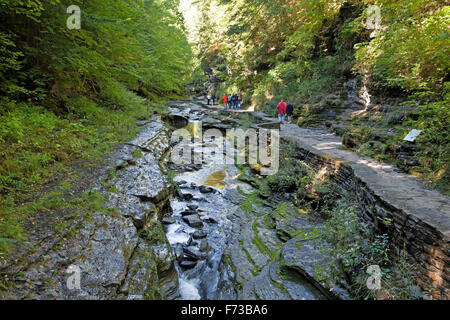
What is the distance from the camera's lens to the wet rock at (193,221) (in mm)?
6342

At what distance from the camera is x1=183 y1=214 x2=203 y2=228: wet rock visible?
6.34 m

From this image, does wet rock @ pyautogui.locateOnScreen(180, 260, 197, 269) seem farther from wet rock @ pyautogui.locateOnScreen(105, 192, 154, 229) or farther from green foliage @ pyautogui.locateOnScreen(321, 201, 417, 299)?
green foliage @ pyautogui.locateOnScreen(321, 201, 417, 299)

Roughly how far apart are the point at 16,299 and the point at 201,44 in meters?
39.5

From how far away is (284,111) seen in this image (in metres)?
13.4

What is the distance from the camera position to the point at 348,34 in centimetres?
1192

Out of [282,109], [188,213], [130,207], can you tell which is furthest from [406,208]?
[282,109]

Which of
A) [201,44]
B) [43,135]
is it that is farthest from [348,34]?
[201,44]

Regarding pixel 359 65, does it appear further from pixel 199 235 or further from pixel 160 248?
pixel 160 248

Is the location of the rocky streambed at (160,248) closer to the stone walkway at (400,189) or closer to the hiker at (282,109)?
the stone walkway at (400,189)

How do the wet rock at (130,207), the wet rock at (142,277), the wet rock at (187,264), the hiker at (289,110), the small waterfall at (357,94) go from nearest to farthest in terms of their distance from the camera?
the wet rock at (142,277), the wet rock at (130,207), the wet rock at (187,264), the small waterfall at (357,94), the hiker at (289,110)

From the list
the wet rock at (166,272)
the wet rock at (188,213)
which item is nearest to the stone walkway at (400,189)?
the wet rock at (166,272)

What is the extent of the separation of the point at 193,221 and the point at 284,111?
9740 mm

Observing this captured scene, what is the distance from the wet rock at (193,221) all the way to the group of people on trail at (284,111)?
9244 millimetres

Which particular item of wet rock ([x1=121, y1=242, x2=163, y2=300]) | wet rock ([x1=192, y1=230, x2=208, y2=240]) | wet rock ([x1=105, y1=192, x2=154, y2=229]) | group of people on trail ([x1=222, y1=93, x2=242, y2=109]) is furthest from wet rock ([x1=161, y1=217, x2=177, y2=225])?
group of people on trail ([x1=222, y1=93, x2=242, y2=109])
